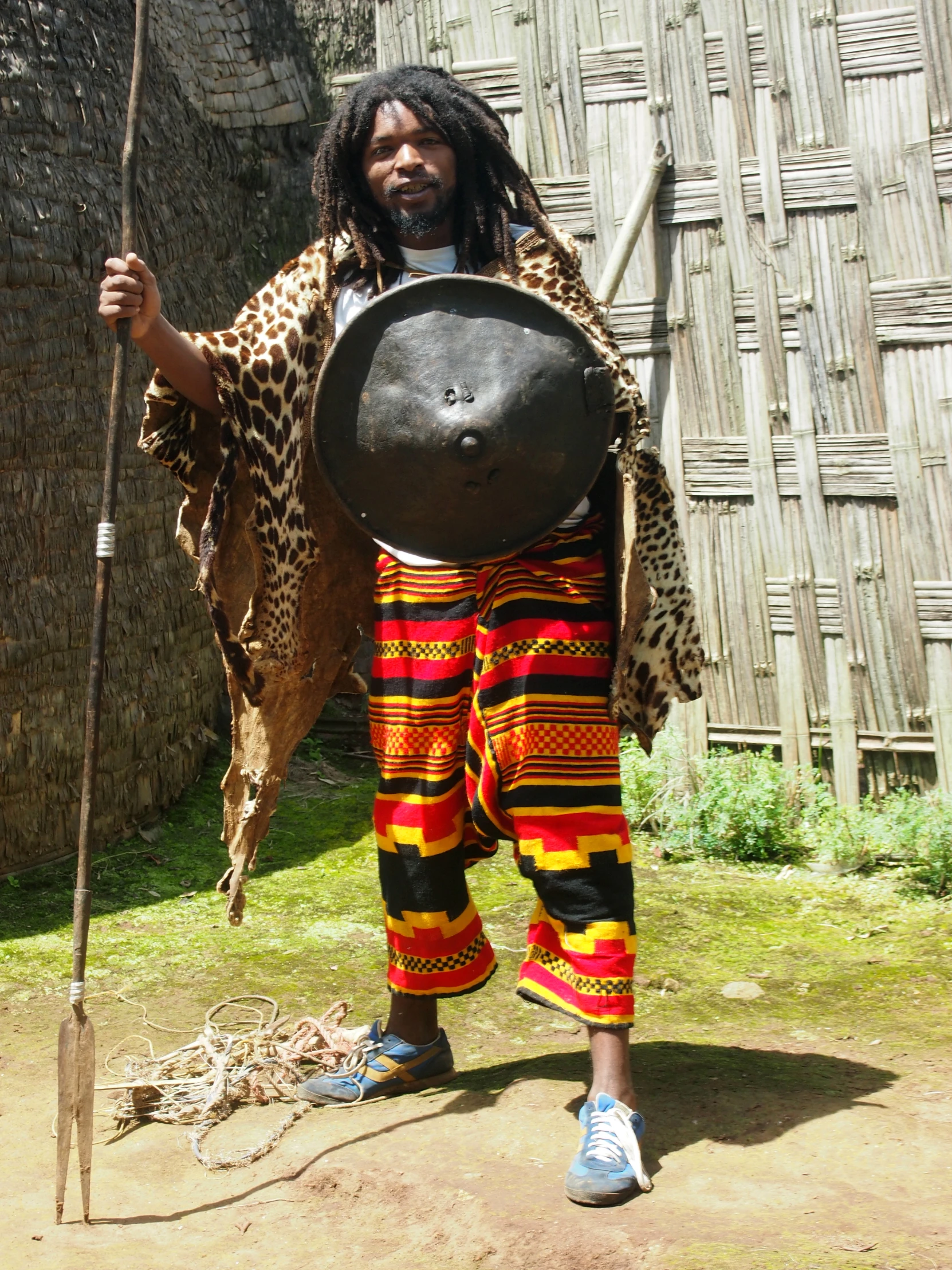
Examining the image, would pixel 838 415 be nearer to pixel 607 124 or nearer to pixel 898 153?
pixel 898 153

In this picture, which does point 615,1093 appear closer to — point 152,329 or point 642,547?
point 642,547

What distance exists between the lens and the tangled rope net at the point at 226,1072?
302 centimetres

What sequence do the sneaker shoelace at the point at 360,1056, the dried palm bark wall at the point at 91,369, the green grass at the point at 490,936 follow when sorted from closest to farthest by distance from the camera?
the sneaker shoelace at the point at 360,1056 → the green grass at the point at 490,936 → the dried palm bark wall at the point at 91,369

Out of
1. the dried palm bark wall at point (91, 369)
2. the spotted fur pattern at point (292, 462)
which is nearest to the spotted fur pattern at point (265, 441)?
the spotted fur pattern at point (292, 462)

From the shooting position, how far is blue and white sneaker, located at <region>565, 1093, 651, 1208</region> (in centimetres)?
254

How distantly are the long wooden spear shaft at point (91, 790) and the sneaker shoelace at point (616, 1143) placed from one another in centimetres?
97

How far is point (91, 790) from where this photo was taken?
2766mm

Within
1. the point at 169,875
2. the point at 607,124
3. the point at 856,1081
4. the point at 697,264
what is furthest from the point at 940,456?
the point at 169,875

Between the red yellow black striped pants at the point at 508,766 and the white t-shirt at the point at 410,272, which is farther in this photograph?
the white t-shirt at the point at 410,272

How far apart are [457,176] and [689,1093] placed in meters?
2.12

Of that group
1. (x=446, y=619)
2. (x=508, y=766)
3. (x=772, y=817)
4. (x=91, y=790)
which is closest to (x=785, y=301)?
(x=772, y=817)

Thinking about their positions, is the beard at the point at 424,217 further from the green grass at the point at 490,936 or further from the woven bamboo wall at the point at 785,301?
the woven bamboo wall at the point at 785,301

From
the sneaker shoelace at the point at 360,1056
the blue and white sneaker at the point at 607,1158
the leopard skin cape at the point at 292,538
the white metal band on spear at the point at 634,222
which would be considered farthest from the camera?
the white metal band on spear at the point at 634,222

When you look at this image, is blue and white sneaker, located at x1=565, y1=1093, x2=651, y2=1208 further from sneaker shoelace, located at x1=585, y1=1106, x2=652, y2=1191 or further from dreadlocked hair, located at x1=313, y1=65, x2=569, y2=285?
dreadlocked hair, located at x1=313, y1=65, x2=569, y2=285
